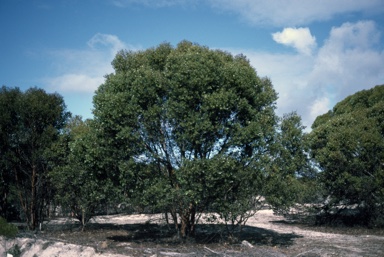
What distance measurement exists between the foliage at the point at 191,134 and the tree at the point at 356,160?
30.4 ft

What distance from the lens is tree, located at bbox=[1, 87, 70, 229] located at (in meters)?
25.5

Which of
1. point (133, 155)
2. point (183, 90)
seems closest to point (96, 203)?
point (133, 155)

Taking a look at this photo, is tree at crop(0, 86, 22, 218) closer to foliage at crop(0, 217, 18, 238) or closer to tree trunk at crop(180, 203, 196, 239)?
foliage at crop(0, 217, 18, 238)

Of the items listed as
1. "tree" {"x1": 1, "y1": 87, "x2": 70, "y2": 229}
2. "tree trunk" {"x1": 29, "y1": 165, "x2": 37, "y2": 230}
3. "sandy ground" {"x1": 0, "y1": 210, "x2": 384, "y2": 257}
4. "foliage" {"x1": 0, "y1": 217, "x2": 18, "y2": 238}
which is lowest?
"sandy ground" {"x1": 0, "y1": 210, "x2": 384, "y2": 257}

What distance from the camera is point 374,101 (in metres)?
32.1

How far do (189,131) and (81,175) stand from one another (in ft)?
30.2

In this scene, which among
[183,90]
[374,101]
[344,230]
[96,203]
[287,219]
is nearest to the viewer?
[183,90]

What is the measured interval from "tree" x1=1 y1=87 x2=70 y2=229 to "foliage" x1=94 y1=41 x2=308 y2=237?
808cm

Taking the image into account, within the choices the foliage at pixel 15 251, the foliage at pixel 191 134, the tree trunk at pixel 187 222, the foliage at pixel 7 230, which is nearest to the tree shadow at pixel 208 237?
the tree trunk at pixel 187 222

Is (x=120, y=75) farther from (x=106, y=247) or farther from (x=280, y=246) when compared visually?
(x=280, y=246)

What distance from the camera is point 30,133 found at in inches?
1017

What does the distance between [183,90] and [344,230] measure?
17.5 m

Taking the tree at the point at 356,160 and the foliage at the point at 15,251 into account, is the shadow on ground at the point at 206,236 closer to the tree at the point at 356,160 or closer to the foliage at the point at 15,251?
the foliage at the point at 15,251

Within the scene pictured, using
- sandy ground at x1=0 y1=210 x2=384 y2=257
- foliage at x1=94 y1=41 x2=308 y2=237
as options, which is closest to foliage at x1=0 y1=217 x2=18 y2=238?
sandy ground at x1=0 y1=210 x2=384 y2=257
